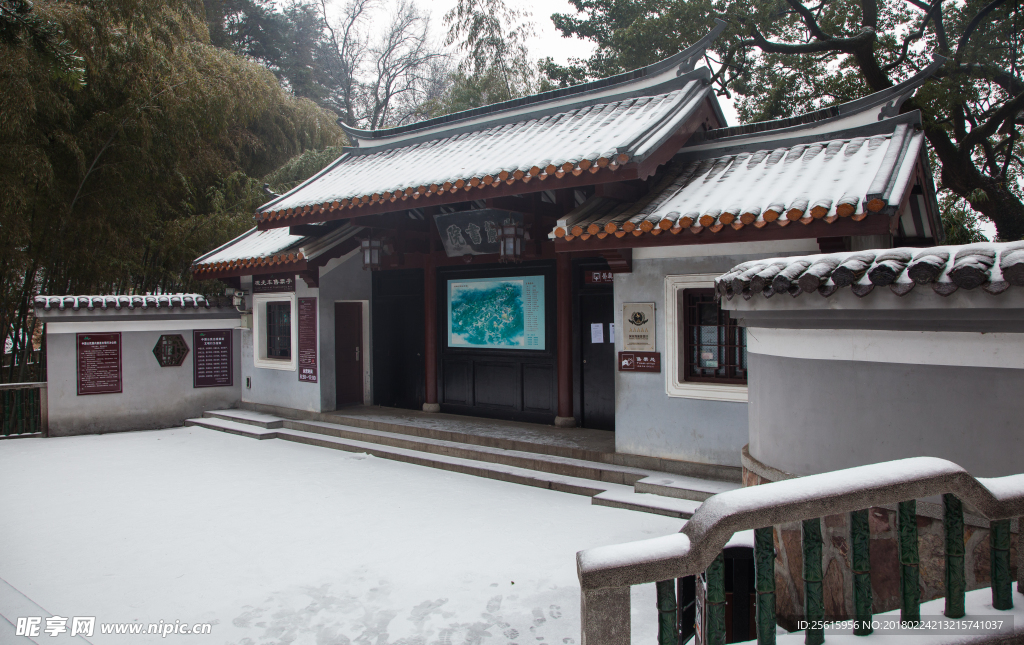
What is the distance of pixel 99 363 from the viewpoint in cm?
1003

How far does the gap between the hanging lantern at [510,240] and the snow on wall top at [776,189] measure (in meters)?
1.09

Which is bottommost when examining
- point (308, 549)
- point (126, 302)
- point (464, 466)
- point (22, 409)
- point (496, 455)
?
point (308, 549)

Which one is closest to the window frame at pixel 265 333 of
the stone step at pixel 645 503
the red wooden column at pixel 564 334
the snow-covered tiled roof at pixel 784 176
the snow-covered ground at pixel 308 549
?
the snow-covered ground at pixel 308 549

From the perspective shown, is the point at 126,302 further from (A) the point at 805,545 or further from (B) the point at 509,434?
(A) the point at 805,545

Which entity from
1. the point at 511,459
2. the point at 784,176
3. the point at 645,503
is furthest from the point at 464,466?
the point at 784,176

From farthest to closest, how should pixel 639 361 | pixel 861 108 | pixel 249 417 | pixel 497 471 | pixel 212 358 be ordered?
pixel 212 358 → pixel 249 417 → pixel 497 471 → pixel 861 108 → pixel 639 361

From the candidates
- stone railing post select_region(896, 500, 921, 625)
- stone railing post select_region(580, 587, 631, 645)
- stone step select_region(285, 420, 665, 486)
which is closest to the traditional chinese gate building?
stone step select_region(285, 420, 665, 486)

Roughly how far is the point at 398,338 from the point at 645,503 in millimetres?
5459

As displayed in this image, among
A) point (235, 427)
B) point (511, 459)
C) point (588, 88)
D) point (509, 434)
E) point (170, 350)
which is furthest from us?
point (170, 350)

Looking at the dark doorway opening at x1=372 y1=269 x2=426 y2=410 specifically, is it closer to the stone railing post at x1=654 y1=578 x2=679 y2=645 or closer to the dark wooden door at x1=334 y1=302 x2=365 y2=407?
the dark wooden door at x1=334 y1=302 x2=365 y2=407

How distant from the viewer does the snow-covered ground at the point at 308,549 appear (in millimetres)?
3730

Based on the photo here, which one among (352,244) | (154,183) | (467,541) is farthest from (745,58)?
(467,541)

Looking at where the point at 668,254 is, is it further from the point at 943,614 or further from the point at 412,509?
the point at 943,614

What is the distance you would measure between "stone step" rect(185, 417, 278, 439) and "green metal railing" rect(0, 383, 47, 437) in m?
2.01
